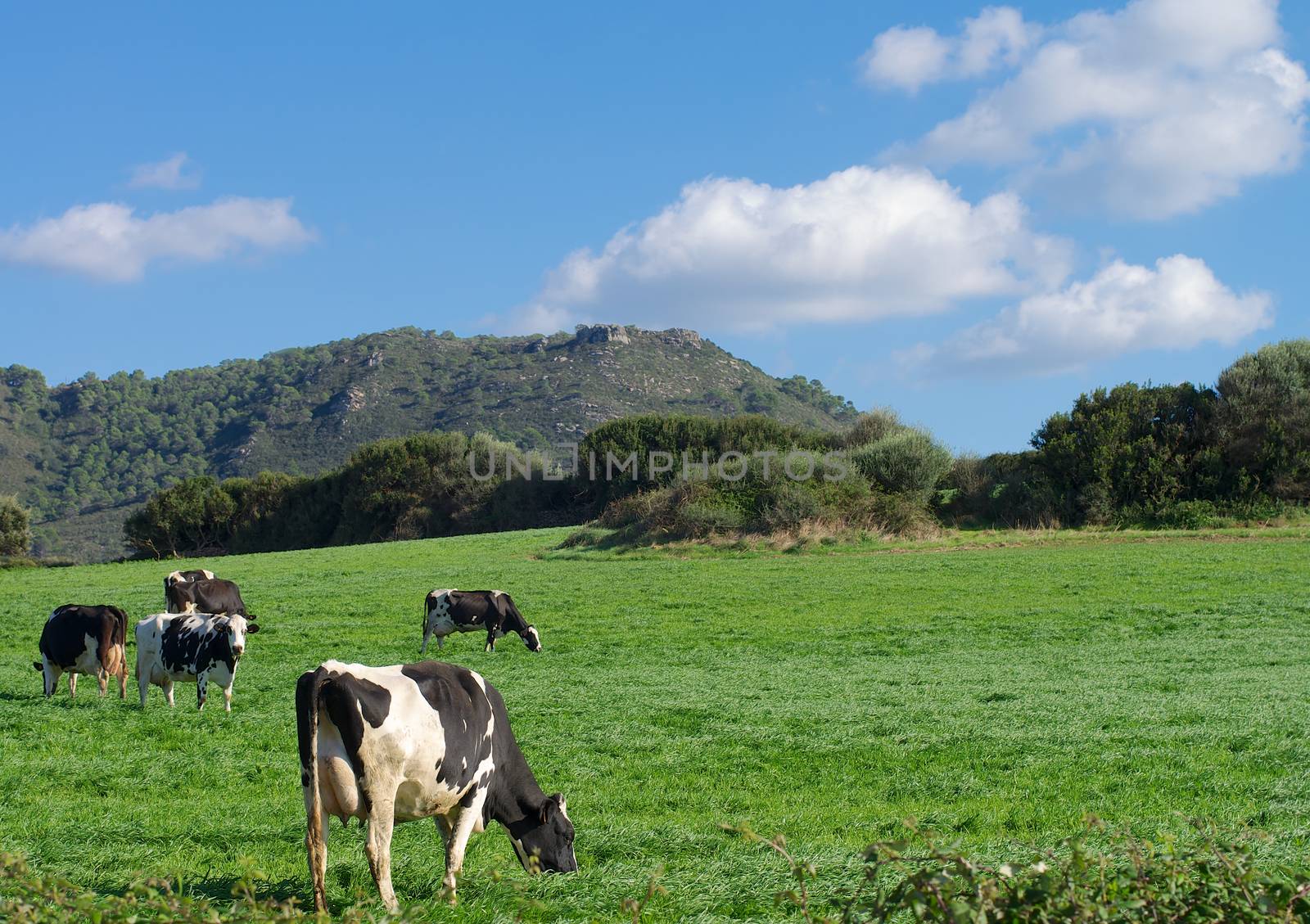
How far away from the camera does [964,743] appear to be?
11.1m

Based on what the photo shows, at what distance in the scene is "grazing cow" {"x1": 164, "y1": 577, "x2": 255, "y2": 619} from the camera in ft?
69.1

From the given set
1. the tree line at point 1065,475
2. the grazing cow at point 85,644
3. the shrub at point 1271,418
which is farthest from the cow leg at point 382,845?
the shrub at point 1271,418

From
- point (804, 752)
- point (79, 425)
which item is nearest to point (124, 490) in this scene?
point (79, 425)

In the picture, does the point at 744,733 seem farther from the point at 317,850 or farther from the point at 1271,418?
the point at 1271,418

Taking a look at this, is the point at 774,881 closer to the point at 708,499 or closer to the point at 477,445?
the point at 708,499

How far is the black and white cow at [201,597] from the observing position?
2105 cm

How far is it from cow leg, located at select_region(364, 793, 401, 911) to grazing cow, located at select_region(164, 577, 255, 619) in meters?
16.3

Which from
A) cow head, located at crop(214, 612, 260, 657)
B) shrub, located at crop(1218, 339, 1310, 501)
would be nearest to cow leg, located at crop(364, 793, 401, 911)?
cow head, located at crop(214, 612, 260, 657)

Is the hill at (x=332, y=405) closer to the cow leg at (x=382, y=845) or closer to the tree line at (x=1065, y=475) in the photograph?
the tree line at (x=1065, y=475)

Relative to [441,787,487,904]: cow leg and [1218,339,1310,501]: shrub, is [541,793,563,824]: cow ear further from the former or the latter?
[1218,339,1310,501]: shrub

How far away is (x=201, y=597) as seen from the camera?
21.2 meters

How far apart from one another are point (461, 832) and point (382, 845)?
27.8 inches

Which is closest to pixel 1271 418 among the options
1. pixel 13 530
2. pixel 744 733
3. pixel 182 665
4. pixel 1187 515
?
pixel 1187 515

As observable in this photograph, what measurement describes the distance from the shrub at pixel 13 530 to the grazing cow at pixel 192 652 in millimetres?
55238
